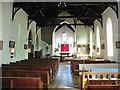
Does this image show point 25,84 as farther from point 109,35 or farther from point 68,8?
point 68,8

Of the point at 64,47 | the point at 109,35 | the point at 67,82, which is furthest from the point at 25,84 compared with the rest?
the point at 64,47

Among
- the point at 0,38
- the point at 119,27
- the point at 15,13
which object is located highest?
the point at 15,13

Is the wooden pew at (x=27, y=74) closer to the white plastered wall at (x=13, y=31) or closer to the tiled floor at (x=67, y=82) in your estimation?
the tiled floor at (x=67, y=82)

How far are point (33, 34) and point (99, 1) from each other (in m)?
9.13

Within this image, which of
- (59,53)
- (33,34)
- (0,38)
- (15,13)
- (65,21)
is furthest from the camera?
(59,53)

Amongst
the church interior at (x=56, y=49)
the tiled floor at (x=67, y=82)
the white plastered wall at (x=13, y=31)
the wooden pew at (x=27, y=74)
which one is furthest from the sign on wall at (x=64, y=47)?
the wooden pew at (x=27, y=74)

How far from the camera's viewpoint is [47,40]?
1003 inches

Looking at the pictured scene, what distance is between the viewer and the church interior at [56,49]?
5.70m

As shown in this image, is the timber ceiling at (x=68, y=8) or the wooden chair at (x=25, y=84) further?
the timber ceiling at (x=68, y=8)

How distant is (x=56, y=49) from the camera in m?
26.3

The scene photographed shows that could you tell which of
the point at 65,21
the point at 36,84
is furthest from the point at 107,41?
the point at 65,21

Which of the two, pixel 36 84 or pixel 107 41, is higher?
pixel 107 41

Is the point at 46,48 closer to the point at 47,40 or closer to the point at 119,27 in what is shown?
the point at 47,40

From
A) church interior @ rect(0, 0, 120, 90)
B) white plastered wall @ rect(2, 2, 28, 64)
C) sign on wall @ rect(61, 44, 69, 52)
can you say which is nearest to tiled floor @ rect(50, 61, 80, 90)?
church interior @ rect(0, 0, 120, 90)
